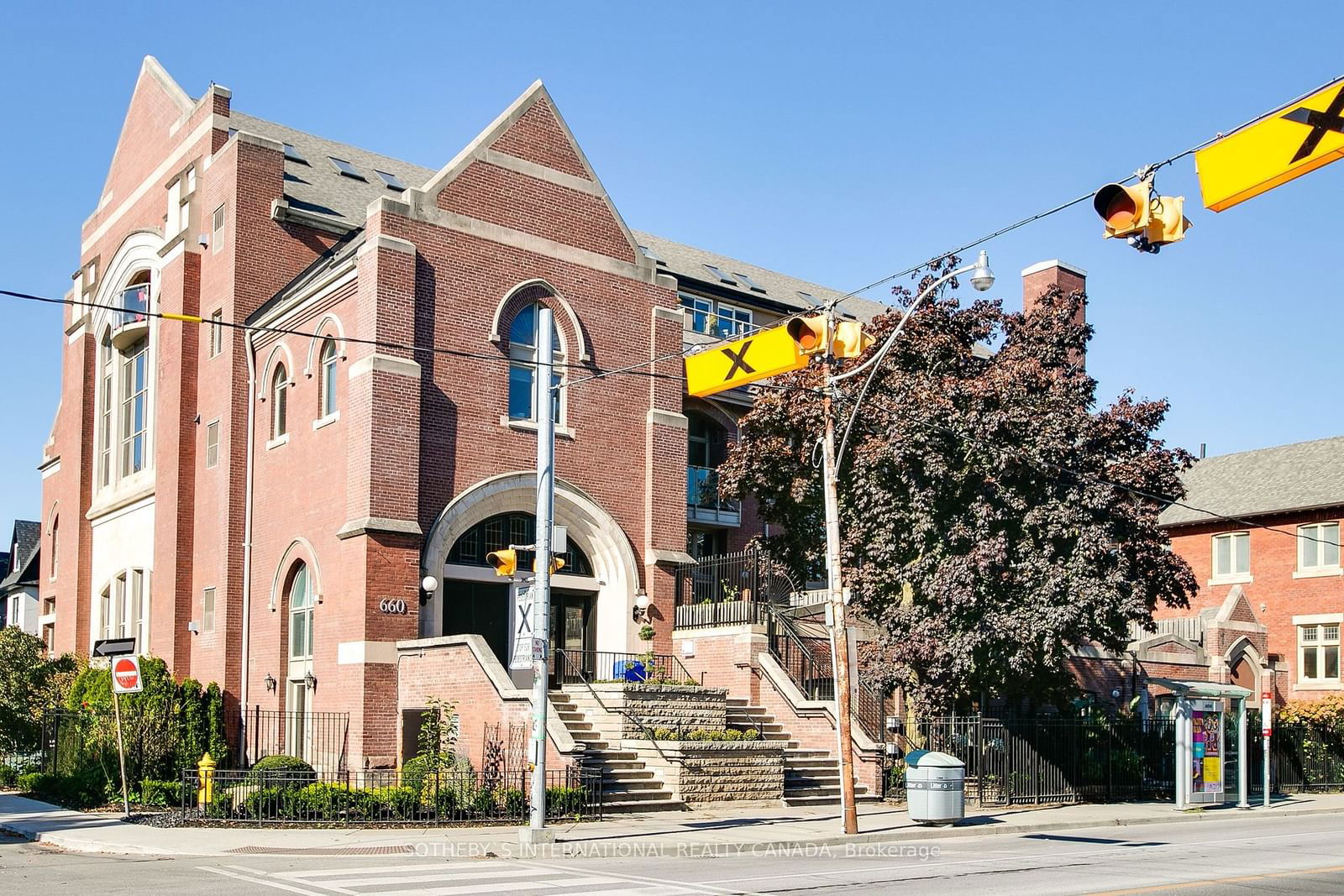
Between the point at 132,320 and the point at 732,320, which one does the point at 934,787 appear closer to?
the point at 732,320

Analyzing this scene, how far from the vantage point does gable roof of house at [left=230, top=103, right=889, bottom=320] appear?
106 ft

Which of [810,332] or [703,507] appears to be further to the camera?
[703,507]

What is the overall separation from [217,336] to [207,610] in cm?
638

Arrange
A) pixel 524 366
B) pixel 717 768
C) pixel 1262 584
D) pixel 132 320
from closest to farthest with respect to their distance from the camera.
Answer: pixel 717 768 → pixel 524 366 → pixel 132 320 → pixel 1262 584

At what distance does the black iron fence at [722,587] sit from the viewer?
28.4 meters

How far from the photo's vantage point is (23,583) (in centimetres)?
5247

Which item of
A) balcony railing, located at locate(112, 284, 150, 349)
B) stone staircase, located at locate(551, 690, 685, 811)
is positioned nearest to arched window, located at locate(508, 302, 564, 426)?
stone staircase, located at locate(551, 690, 685, 811)

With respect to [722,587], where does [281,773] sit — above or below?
below

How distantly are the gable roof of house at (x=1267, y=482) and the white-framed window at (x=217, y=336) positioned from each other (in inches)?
1211

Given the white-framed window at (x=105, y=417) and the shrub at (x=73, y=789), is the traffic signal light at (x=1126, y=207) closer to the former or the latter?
the shrub at (x=73, y=789)

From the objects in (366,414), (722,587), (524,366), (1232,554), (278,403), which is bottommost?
(722,587)

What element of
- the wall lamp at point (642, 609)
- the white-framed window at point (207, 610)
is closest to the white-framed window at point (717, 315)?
the wall lamp at point (642, 609)

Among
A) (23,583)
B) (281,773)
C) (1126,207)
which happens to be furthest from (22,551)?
(1126,207)

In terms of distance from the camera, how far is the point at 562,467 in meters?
28.4
